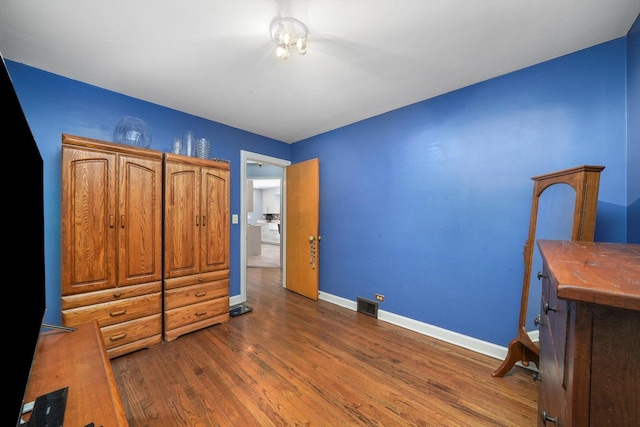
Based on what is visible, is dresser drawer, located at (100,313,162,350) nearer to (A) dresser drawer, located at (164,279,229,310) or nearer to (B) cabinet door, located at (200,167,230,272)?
(A) dresser drawer, located at (164,279,229,310)

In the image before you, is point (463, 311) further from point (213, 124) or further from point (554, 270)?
point (213, 124)

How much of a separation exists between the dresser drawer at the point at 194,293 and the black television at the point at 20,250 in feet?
4.41

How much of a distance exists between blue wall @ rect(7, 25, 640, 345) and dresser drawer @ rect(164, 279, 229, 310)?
0.88m

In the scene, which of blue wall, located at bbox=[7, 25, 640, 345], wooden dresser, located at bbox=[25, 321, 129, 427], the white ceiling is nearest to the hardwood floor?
blue wall, located at bbox=[7, 25, 640, 345]

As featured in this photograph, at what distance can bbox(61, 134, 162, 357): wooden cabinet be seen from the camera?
1.86m

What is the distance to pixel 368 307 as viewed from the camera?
2.96m

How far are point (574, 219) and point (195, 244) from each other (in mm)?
3111

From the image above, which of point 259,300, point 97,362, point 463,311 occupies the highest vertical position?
point 97,362

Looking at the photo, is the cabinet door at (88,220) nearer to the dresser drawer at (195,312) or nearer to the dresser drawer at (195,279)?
the dresser drawer at (195,279)

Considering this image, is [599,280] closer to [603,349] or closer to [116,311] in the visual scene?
[603,349]

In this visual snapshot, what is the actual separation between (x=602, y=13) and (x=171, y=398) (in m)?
3.70

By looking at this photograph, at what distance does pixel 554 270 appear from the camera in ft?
1.90

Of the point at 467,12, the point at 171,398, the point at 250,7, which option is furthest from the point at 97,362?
the point at 467,12

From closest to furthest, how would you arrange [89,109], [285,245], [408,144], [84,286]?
[84,286]
[89,109]
[408,144]
[285,245]
